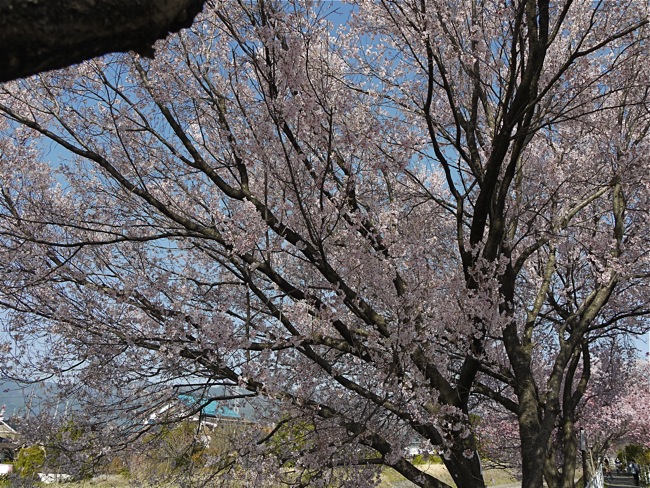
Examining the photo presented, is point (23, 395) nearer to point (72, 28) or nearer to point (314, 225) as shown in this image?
point (314, 225)

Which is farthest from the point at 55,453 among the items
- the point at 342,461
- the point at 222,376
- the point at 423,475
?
the point at 423,475

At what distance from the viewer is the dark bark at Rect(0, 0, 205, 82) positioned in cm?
96

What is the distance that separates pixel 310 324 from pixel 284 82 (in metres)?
2.25

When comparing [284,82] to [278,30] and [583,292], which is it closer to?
[278,30]

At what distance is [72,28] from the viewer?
3.32 ft

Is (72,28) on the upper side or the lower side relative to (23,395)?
upper

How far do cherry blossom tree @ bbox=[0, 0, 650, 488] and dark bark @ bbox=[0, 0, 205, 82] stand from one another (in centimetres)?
260

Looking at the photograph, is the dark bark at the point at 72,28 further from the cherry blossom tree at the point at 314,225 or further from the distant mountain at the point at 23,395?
the distant mountain at the point at 23,395

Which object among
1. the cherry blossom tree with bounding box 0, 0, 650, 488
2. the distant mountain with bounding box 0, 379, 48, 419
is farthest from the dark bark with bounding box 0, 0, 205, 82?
the distant mountain with bounding box 0, 379, 48, 419

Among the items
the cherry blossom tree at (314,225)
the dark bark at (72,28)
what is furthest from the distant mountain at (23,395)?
the dark bark at (72,28)

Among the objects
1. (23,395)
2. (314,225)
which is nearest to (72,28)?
(314,225)

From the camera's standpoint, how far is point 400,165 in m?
5.12

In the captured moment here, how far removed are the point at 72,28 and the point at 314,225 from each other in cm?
326

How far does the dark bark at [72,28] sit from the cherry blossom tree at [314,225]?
2596 millimetres
